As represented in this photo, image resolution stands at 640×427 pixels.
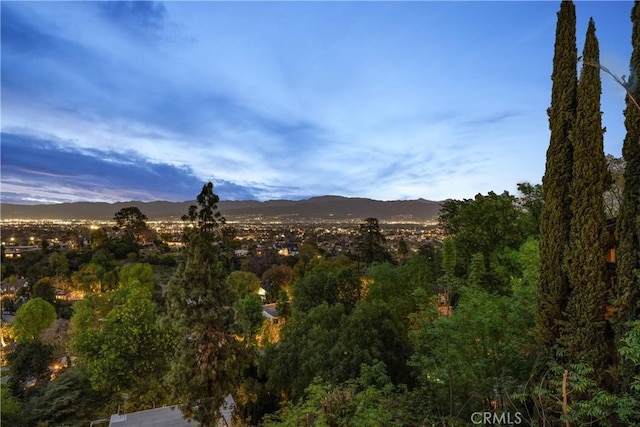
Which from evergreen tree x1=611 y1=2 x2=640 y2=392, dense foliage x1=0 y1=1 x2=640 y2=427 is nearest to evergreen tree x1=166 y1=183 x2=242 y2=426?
dense foliage x1=0 y1=1 x2=640 y2=427

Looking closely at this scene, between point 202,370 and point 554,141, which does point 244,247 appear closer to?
point 202,370

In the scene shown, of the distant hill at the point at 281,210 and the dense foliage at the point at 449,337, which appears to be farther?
the distant hill at the point at 281,210

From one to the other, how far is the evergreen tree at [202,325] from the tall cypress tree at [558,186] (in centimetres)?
679

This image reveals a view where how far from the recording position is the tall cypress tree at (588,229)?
5.41 m

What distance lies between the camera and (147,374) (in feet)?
38.5

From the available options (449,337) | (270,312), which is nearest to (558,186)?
(449,337)

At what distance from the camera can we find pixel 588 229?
18.4ft

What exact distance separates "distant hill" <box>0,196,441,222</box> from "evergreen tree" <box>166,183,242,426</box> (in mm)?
42415

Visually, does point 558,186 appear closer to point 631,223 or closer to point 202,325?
point 631,223

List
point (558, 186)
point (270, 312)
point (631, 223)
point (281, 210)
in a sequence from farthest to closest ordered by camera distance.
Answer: point (281, 210) → point (270, 312) → point (558, 186) → point (631, 223)

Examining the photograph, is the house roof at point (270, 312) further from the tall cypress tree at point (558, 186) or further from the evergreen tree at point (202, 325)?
the tall cypress tree at point (558, 186)

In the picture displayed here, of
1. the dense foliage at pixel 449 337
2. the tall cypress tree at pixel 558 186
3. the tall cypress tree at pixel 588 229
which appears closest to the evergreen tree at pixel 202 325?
the dense foliage at pixel 449 337

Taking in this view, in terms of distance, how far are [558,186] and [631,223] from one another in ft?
4.60

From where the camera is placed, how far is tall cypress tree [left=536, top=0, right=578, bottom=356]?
6.02m
